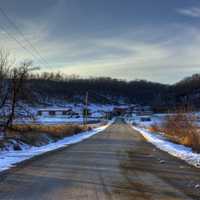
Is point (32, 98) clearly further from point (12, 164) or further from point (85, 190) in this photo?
point (85, 190)

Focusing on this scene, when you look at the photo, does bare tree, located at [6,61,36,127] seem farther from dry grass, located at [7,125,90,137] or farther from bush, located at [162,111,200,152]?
bush, located at [162,111,200,152]

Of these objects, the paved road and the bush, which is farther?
the bush

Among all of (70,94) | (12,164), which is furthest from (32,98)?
(70,94)

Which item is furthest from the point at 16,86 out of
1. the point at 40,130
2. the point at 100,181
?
the point at 100,181

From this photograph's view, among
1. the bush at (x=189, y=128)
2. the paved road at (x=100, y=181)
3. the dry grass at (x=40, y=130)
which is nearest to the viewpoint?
the paved road at (x=100, y=181)

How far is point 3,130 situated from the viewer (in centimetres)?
2628

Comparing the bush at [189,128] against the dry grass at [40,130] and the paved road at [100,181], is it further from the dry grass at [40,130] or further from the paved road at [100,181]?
the dry grass at [40,130]

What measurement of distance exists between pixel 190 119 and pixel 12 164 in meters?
18.0

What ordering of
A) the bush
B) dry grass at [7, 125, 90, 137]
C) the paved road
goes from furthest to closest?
dry grass at [7, 125, 90, 137]
the bush
the paved road

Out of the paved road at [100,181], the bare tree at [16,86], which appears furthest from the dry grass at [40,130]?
the paved road at [100,181]

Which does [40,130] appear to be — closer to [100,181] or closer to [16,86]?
[16,86]

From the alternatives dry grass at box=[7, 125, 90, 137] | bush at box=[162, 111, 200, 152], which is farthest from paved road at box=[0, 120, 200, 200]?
dry grass at box=[7, 125, 90, 137]

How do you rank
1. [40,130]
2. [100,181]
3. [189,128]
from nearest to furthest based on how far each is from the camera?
[100,181] < [189,128] < [40,130]

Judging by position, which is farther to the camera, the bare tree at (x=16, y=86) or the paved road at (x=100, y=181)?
the bare tree at (x=16, y=86)
